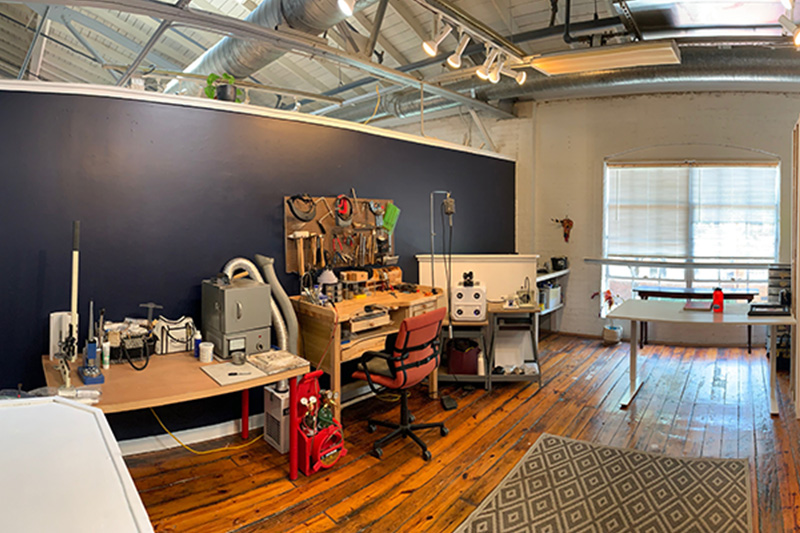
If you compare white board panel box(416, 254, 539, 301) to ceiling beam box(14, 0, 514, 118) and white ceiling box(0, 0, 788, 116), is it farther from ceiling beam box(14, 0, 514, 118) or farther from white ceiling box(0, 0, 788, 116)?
white ceiling box(0, 0, 788, 116)

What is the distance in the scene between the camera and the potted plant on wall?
3.64 metres

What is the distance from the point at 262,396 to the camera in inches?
146

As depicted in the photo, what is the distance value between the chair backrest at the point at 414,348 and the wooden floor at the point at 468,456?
0.57m

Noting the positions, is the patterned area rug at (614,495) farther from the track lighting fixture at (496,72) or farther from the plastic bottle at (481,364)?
the track lighting fixture at (496,72)

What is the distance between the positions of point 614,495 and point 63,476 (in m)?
2.79

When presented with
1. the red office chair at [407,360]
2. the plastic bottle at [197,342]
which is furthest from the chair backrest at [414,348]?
the plastic bottle at [197,342]

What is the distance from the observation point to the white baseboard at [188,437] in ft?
10.4

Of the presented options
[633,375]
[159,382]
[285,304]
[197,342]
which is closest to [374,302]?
[285,304]

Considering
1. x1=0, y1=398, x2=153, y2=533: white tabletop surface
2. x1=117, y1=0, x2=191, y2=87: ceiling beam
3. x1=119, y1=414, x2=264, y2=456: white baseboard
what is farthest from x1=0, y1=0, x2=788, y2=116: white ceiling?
x1=0, y1=398, x2=153, y2=533: white tabletop surface

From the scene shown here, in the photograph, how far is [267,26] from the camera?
3848 mm

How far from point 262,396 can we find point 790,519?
3.39m

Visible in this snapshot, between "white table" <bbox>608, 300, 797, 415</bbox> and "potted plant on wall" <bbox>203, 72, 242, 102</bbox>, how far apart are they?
367 cm

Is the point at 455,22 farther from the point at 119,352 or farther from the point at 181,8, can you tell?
the point at 119,352

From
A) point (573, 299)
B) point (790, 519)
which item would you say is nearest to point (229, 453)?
point (790, 519)
